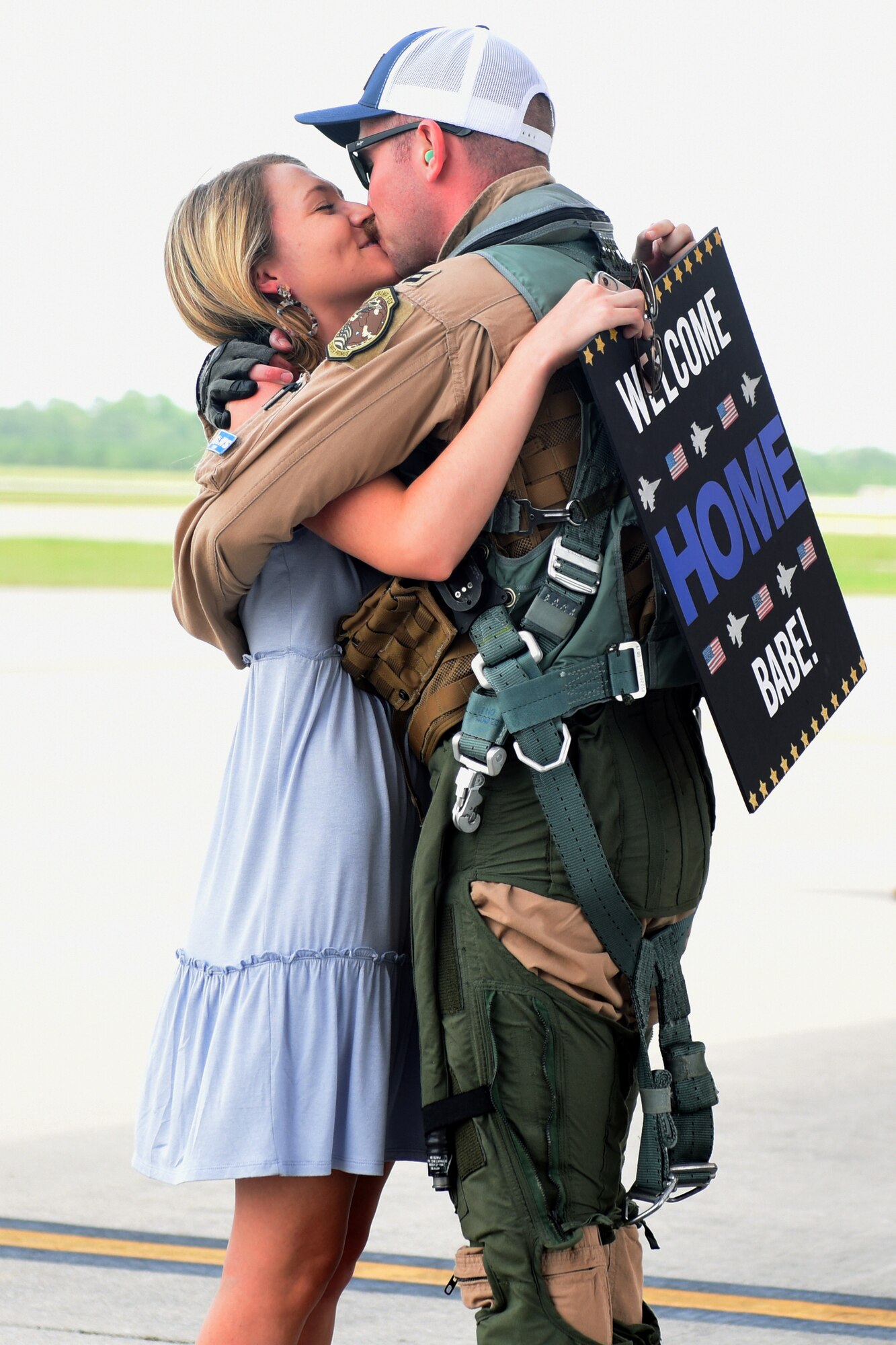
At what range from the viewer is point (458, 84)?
7.26 ft

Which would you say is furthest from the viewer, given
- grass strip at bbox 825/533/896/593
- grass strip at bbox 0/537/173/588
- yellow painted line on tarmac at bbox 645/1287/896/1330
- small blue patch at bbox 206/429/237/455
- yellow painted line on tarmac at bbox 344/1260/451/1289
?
grass strip at bbox 825/533/896/593

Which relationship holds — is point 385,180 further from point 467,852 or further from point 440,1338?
point 440,1338

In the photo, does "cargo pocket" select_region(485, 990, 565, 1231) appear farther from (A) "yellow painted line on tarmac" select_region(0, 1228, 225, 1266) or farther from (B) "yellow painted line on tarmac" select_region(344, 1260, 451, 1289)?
(A) "yellow painted line on tarmac" select_region(0, 1228, 225, 1266)

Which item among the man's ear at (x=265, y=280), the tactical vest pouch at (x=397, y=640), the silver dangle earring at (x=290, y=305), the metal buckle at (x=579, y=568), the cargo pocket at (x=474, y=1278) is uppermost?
the man's ear at (x=265, y=280)

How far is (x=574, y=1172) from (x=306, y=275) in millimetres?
1336

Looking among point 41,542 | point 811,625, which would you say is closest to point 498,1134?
point 811,625

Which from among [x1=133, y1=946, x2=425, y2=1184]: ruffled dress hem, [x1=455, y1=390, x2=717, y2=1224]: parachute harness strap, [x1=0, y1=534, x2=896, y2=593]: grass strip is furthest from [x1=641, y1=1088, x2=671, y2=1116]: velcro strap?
[x1=0, y1=534, x2=896, y2=593]: grass strip

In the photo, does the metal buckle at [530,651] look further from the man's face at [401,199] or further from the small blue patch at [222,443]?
the man's face at [401,199]

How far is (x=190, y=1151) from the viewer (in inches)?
87.7

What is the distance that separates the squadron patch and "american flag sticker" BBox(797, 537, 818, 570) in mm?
699

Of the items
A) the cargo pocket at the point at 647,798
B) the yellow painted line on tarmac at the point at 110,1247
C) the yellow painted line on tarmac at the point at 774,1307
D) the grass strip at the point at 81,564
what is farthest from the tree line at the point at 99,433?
the cargo pocket at the point at 647,798

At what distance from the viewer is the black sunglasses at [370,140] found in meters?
2.23

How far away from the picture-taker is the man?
2066mm

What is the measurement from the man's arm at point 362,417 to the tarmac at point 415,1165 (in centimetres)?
190
